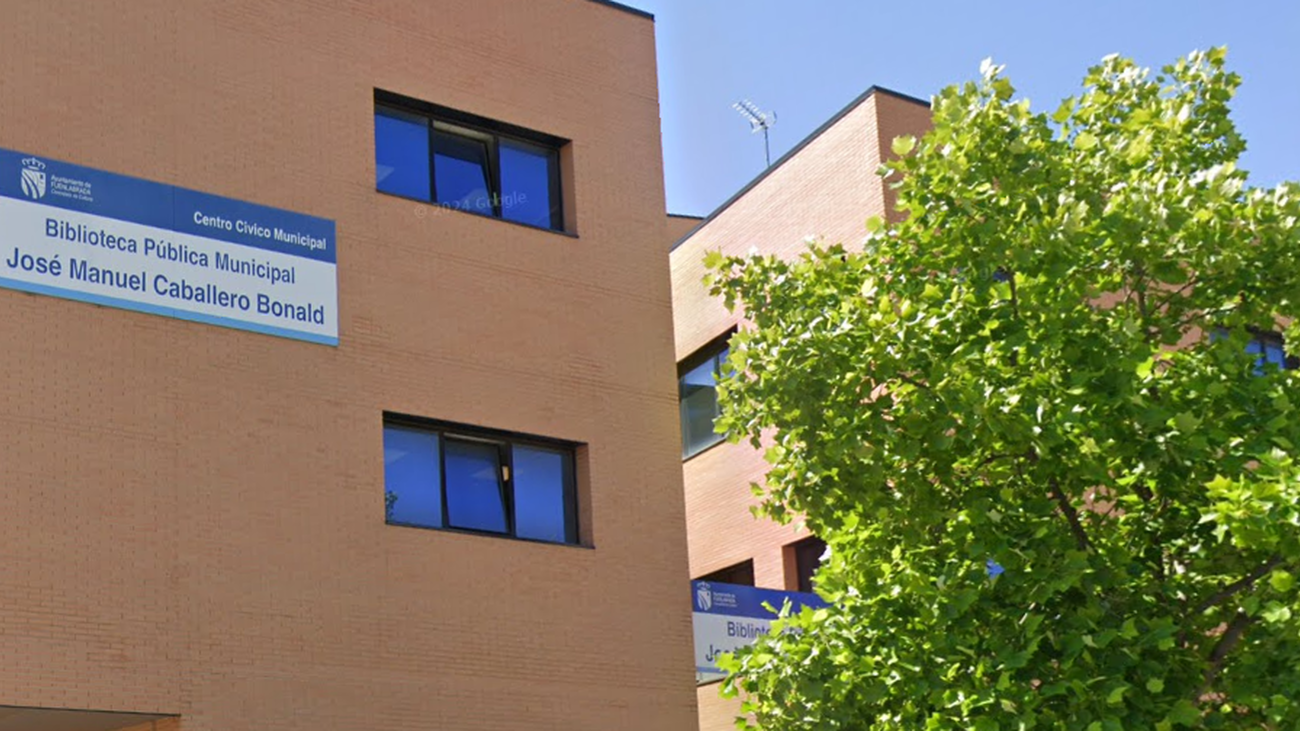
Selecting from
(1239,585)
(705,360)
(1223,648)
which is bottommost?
(1223,648)

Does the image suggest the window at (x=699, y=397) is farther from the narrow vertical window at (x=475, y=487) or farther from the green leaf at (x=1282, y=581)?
the green leaf at (x=1282, y=581)

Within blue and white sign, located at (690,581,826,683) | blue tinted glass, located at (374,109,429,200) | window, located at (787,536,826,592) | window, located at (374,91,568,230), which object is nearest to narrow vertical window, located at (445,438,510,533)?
window, located at (374,91,568,230)

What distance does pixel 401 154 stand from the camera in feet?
70.6

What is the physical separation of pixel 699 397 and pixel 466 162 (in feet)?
29.8

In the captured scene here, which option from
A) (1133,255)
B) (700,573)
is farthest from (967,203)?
(700,573)

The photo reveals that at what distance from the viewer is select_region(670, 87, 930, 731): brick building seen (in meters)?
26.5

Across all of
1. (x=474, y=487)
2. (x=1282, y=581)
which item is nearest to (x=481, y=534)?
(x=474, y=487)

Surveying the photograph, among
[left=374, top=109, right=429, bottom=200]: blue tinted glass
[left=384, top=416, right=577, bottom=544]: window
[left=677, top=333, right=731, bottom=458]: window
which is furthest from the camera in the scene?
[left=677, top=333, right=731, bottom=458]: window

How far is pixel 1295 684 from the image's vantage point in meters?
14.0

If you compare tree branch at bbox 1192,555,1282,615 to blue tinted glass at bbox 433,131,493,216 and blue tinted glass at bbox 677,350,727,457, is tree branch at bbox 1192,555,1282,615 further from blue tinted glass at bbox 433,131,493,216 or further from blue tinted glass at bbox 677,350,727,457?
blue tinted glass at bbox 677,350,727,457

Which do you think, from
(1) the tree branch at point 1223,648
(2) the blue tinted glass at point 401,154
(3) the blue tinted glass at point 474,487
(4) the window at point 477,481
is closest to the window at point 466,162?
(2) the blue tinted glass at point 401,154

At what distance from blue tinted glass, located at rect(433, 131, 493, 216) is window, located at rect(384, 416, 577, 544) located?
2.68 metres

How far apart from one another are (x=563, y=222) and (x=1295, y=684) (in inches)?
435

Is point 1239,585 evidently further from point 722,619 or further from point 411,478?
point 722,619
